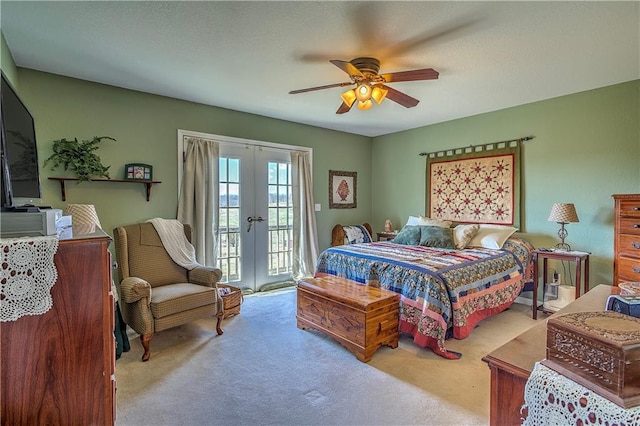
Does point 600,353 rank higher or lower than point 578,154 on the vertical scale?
lower

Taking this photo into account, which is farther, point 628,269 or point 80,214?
point 628,269

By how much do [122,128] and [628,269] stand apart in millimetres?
5026

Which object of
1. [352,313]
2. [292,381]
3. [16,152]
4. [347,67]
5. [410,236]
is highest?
[347,67]

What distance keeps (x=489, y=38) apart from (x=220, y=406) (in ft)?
10.1

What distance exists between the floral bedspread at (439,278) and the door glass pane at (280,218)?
1145 mm

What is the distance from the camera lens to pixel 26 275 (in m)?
1.09

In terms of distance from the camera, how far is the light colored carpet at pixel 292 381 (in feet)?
6.22

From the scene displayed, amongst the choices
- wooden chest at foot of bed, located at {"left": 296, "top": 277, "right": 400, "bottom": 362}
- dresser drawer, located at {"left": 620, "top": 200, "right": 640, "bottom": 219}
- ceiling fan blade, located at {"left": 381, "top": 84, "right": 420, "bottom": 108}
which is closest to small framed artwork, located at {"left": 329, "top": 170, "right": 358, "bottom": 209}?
wooden chest at foot of bed, located at {"left": 296, "top": 277, "right": 400, "bottom": 362}

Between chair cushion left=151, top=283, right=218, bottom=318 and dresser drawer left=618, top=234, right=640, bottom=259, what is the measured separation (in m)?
3.69

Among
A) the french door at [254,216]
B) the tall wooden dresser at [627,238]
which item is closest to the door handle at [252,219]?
the french door at [254,216]

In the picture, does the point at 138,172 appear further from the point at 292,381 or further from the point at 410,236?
the point at 410,236

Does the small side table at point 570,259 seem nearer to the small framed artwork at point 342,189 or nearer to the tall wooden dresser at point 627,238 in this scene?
the tall wooden dresser at point 627,238

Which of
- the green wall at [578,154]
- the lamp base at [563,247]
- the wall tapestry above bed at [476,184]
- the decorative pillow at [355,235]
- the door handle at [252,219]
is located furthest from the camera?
the decorative pillow at [355,235]

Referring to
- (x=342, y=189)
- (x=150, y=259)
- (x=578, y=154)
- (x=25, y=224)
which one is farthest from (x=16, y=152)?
(x=578, y=154)
